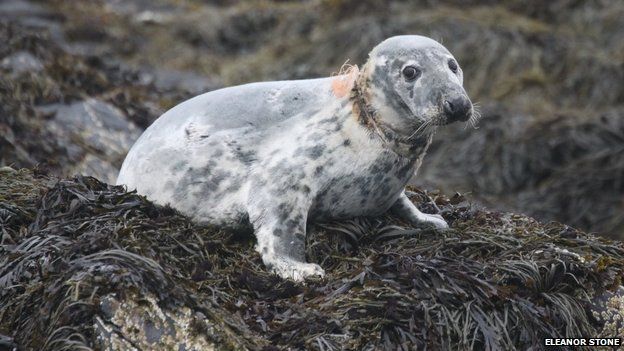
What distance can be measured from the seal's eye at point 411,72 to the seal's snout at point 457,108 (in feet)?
0.85

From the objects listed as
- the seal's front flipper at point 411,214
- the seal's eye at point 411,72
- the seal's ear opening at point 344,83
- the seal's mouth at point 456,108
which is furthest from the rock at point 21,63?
the seal's mouth at point 456,108

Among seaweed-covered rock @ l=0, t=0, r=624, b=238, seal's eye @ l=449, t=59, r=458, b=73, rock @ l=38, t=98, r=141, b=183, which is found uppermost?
seal's eye @ l=449, t=59, r=458, b=73

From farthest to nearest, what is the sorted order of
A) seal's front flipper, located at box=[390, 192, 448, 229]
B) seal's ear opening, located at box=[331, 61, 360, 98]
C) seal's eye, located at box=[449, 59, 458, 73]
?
seal's front flipper, located at box=[390, 192, 448, 229], seal's ear opening, located at box=[331, 61, 360, 98], seal's eye, located at box=[449, 59, 458, 73]

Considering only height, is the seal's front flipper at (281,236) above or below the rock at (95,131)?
above

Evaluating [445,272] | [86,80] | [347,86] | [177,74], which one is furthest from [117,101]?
[445,272]

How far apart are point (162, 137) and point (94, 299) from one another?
1.74m

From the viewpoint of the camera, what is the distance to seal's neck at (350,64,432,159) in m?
6.62

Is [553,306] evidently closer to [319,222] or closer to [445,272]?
[445,272]

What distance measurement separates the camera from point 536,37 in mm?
15469

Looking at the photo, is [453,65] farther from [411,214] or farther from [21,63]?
[21,63]

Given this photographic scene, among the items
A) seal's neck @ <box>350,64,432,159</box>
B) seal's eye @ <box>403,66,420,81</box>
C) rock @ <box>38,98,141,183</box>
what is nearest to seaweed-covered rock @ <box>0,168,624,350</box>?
seal's neck @ <box>350,64,432,159</box>

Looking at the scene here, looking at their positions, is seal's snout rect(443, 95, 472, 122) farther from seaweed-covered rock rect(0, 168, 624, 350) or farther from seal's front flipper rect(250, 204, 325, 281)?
seal's front flipper rect(250, 204, 325, 281)

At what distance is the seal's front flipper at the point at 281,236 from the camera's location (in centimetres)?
637

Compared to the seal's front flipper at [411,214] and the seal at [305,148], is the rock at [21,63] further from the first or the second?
the seal's front flipper at [411,214]
